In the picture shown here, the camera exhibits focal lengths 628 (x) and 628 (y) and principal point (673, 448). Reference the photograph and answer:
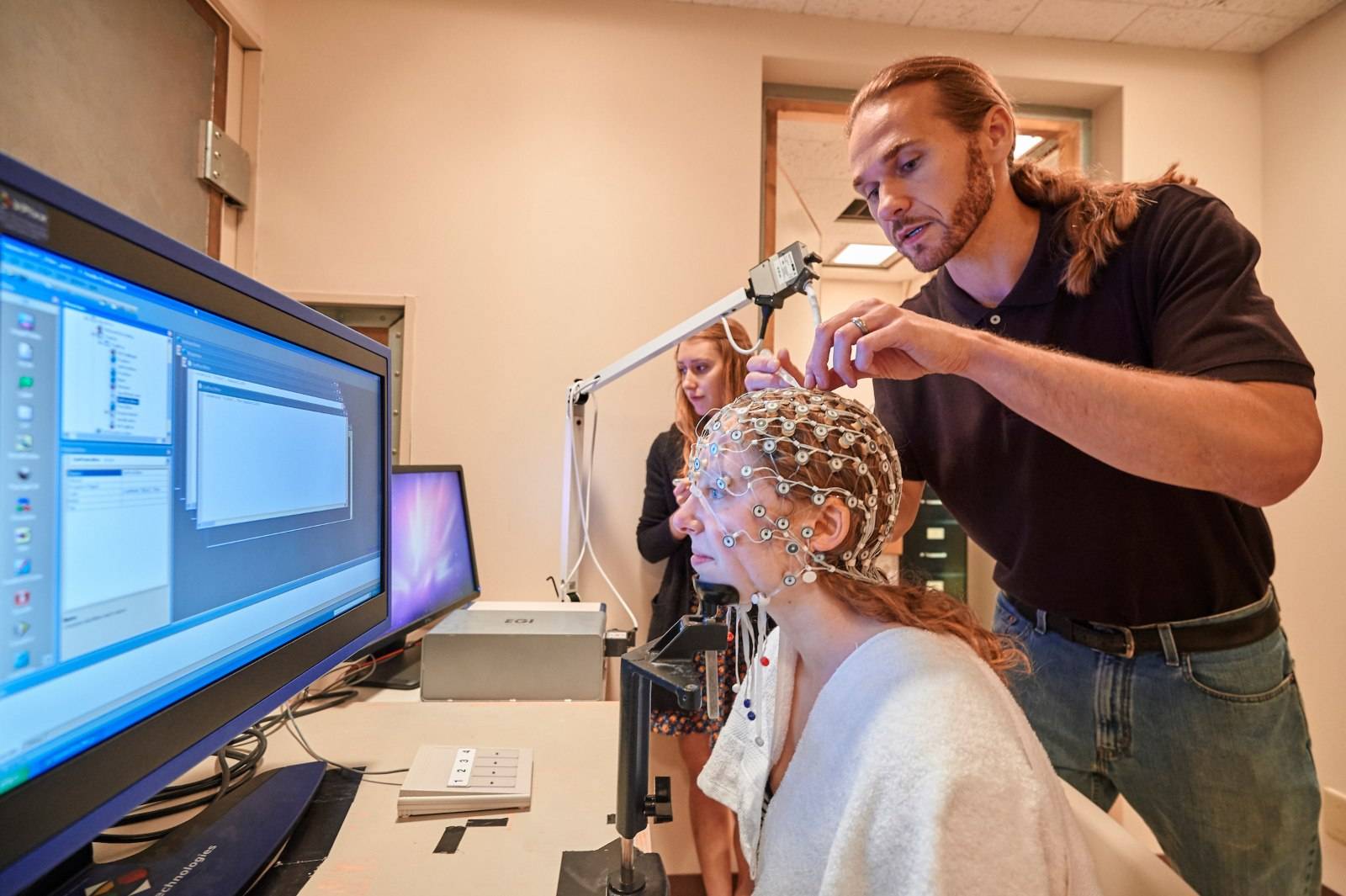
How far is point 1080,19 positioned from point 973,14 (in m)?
0.37

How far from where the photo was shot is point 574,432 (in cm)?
184

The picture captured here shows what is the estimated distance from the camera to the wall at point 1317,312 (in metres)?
2.04

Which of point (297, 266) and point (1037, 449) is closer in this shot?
point (1037, 449)

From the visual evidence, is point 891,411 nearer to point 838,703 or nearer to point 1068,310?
point 1068,310

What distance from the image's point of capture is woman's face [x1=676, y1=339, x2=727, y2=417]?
1.96 m

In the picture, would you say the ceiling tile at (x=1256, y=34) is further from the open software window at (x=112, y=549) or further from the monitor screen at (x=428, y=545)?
the open software window at (x=112, y=549)

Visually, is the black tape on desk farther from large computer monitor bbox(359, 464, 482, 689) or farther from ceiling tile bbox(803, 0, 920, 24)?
ceiling tile bbox(803, 0, 920, 24)

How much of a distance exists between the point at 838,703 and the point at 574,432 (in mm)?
1217

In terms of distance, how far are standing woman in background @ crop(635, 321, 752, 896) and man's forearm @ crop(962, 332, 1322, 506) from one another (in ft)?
3.74

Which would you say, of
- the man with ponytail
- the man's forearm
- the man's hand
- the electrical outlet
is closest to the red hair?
the man with ponytail

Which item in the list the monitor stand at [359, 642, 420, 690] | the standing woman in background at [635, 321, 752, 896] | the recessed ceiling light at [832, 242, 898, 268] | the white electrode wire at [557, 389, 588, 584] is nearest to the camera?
the monitor stand at [359, 642, 420, 690]

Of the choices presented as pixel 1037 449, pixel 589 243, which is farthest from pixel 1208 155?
pixel 589 243

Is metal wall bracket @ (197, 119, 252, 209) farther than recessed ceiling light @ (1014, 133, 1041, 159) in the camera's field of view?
No

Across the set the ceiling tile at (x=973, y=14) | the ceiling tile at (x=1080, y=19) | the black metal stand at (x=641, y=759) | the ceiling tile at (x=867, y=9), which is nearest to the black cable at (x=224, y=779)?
the black metal stand at (x=641, y=759)
